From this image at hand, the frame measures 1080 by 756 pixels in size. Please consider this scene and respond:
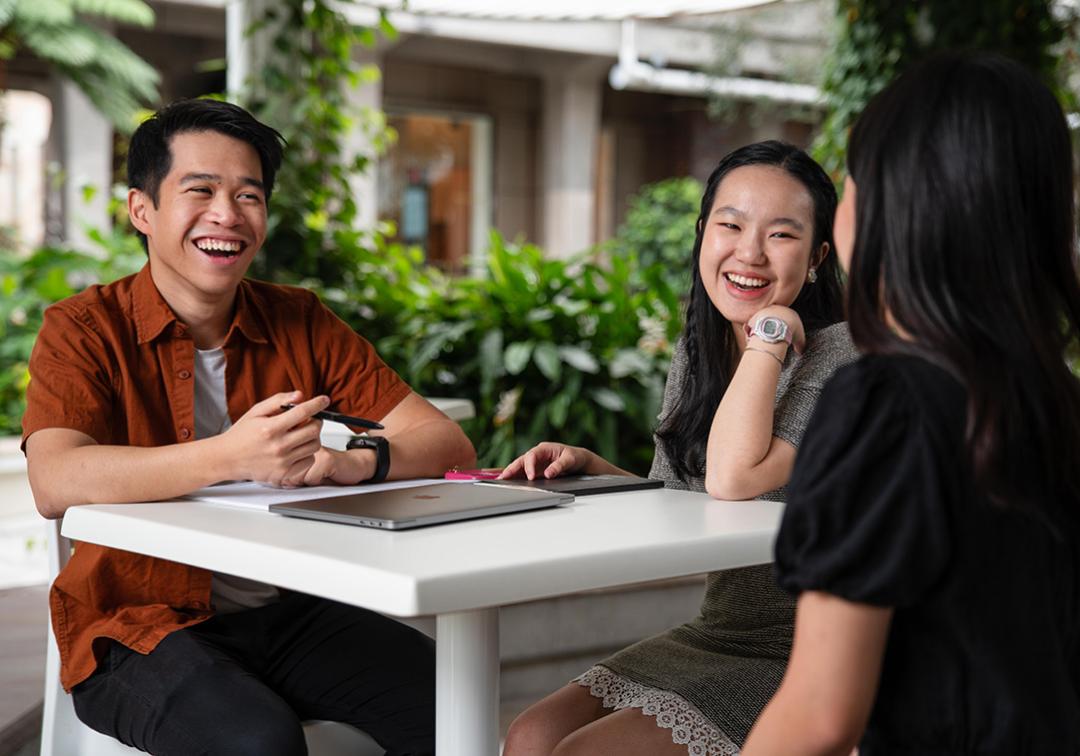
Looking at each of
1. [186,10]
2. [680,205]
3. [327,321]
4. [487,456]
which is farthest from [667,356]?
[186,10]

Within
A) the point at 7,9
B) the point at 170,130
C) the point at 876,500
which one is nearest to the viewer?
the point at 876,500

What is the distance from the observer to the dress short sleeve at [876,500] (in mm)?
979

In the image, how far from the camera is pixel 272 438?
5.28ft

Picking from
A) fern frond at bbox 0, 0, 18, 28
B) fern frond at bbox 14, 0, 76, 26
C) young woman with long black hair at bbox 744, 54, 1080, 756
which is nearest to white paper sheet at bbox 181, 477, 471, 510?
young woman with long black hair at bbox 744, 54, 1080, 756

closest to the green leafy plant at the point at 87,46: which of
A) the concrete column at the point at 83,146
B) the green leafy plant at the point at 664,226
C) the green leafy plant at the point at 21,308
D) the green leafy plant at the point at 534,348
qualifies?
the concrete column at the point at 83,146

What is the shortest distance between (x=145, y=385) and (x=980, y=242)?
1.30m

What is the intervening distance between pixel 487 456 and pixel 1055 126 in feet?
10.6

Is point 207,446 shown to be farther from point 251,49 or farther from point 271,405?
point 251,49

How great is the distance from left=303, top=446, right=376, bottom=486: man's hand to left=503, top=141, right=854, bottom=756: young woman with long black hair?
0.22m

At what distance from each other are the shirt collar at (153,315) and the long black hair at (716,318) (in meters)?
0.69

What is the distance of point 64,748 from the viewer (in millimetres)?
1781

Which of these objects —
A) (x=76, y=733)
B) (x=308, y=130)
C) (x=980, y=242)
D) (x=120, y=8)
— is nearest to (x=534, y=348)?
(x=308, y=130)

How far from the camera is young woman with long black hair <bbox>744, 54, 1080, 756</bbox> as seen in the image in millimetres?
991

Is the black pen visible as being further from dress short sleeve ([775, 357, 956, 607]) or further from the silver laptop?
dress short sleeve ([775, 357, 956, 607])
